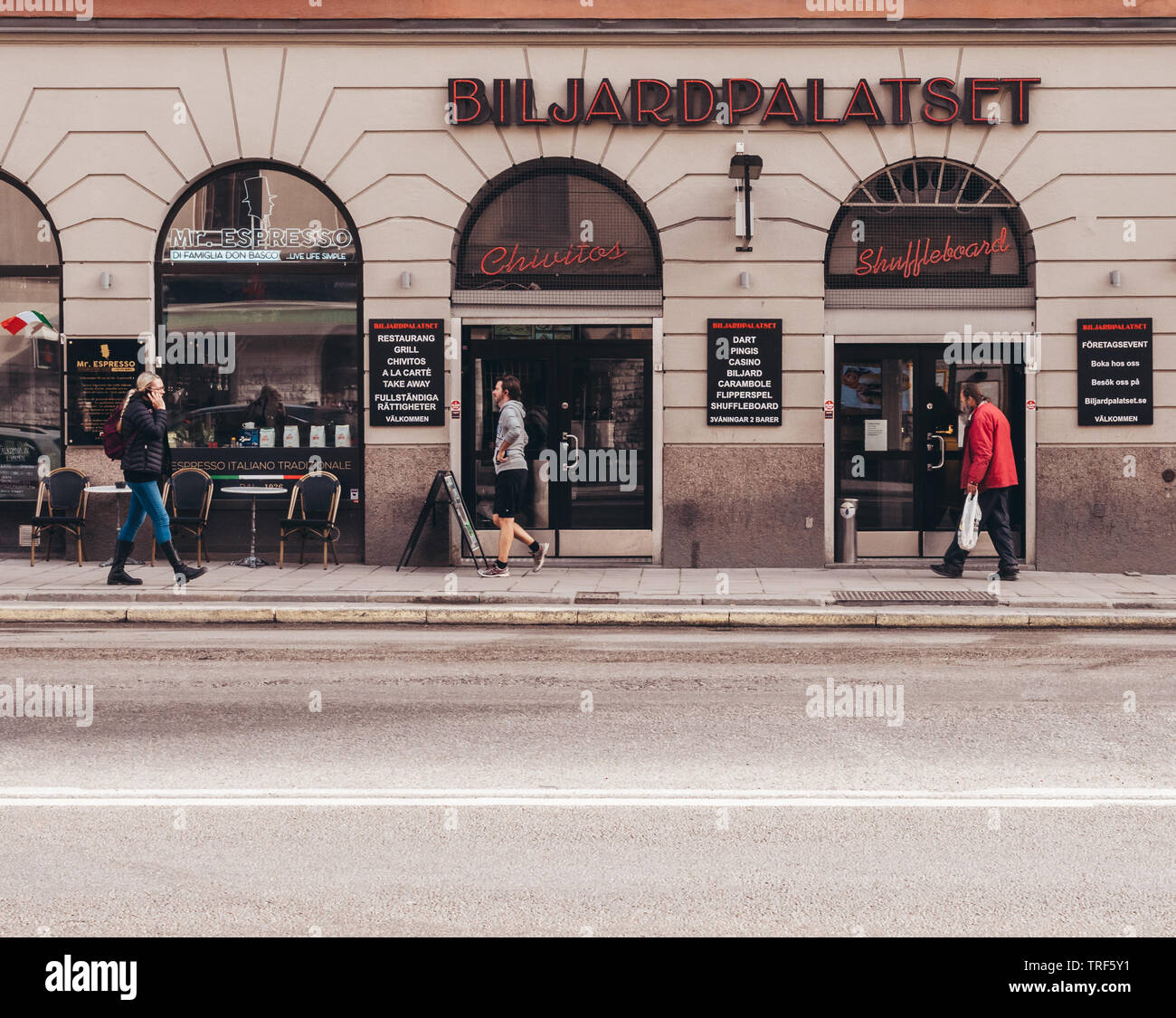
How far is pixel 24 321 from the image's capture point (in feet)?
47.0

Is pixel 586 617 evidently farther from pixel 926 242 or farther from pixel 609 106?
pixel 926 242

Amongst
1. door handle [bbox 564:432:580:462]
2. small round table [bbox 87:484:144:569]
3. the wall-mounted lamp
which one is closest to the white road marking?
small round table [bbox 87:484:144:569]

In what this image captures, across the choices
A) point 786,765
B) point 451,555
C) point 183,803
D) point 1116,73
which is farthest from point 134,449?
point 1116,73

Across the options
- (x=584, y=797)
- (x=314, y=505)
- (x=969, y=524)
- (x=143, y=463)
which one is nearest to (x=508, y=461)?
(x=314, y=505)

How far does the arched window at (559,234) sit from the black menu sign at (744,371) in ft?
3.31

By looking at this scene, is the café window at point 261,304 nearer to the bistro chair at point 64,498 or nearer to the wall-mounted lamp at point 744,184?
the bistro chair at point 64,498

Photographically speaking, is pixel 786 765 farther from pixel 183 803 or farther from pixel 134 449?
pixel 134 449

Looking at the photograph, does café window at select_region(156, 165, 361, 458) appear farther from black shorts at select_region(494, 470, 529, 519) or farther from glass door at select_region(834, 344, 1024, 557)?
glass door at select_region(834, 344, 1024, 557)

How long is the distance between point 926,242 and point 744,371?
2594 mm

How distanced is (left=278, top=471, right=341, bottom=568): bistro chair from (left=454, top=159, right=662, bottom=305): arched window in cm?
259

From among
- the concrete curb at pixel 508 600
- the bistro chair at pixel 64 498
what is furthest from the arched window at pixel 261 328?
the concrete curb at pixel 508 600

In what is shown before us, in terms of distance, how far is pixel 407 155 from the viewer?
14008 mm
